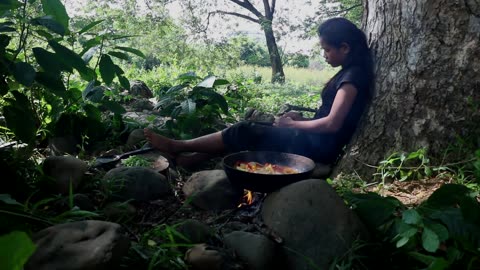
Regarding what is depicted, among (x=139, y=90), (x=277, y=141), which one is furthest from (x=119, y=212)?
(x=139, y=90)

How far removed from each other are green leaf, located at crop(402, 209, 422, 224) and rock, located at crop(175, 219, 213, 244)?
836 mm

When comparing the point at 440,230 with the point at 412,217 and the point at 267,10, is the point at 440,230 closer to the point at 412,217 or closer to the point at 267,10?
the point at 412,217

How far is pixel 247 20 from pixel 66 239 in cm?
1367

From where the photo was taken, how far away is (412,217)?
144cm

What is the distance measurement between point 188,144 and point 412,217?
188 cm

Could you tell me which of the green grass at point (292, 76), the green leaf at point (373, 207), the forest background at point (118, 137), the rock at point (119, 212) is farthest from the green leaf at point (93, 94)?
the green grass at point (292, 76)

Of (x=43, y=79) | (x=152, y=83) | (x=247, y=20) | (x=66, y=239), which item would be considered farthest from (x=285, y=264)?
(x=247, y=20)

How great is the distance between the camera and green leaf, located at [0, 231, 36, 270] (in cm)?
63

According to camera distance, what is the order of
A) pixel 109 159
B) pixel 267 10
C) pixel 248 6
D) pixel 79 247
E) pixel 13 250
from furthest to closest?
pixel 267 10 < pixel 248 6 < pixel 109 159 < pixel 79 247 < pixel 13 250

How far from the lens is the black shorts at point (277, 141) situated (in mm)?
2775

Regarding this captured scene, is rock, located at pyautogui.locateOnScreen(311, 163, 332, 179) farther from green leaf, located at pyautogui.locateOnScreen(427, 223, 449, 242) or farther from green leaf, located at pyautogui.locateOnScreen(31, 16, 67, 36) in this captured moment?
green leaf, located at pyautogui.locateOnScreen(31, 16, 67, 36)

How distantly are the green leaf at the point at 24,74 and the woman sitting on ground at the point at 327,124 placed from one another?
1.21m

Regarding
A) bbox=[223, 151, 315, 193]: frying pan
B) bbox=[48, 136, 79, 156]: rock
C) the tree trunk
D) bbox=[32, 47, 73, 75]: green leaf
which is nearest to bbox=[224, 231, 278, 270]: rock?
bbox=[223, 151, 315, 193]: frying pan

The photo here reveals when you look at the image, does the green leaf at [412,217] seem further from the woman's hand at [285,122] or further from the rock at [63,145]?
the rock at [63,145]
